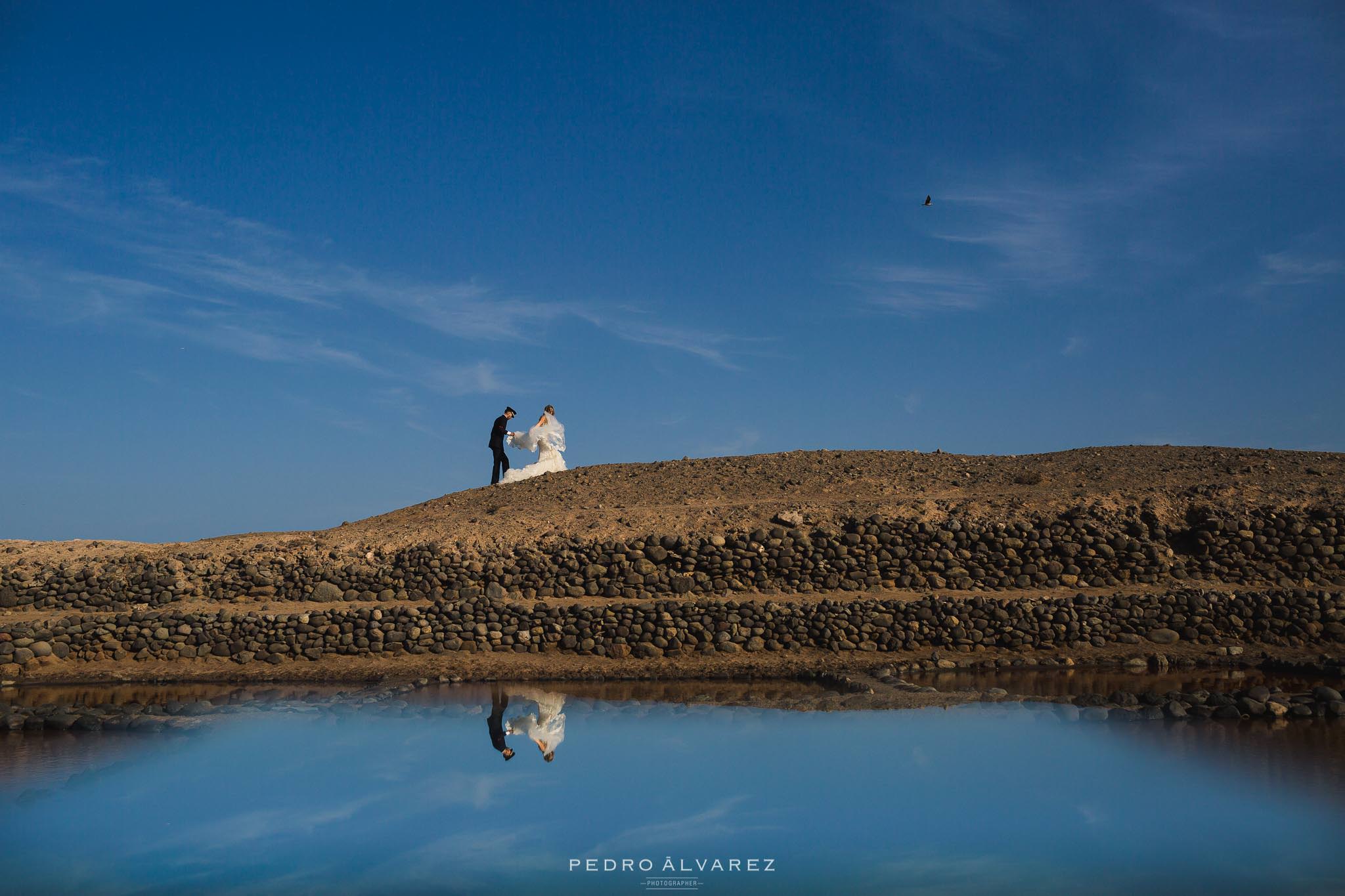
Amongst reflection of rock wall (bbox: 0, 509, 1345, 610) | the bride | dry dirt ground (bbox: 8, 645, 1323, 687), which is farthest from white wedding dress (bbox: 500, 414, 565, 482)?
dry dirt ground (bbox: 8, 645, 1323, 687)

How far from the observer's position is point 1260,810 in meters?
9.41

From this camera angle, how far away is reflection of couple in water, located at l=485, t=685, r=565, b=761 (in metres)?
12.5

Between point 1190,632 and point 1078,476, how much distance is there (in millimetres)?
5897

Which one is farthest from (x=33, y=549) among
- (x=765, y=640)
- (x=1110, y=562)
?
(x=1110, y=562)

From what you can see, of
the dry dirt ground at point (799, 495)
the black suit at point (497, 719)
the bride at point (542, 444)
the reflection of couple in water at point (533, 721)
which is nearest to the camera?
the reflection of couple in water at point (533, 721)

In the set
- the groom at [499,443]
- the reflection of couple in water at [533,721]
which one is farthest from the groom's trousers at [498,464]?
the reflection of couple in water at [533,721]

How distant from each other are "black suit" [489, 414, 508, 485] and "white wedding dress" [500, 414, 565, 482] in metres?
0.19

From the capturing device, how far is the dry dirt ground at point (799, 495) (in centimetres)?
2138

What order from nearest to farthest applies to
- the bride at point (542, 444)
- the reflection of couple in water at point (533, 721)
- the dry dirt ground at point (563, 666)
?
the reflection of couple in water at point (533, 721)
the dry dirt ground at point (563, 666)
the bride at point (542, 444)

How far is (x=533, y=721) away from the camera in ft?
45.7

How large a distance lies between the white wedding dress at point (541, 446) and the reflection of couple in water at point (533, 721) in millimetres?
10097

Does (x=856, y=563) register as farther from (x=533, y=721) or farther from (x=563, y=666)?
(x=533, y=721)

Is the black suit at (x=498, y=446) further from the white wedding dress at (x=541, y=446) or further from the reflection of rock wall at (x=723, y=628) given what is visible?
the reflection of rock wall at (x=723, y=628)

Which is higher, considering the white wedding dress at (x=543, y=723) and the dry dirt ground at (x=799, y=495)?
the dry dirt ground at (x=799, y=495)
